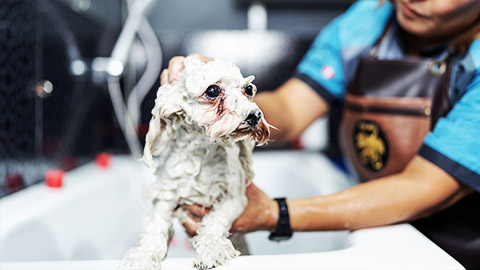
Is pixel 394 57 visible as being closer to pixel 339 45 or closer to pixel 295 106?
pixel 339 45

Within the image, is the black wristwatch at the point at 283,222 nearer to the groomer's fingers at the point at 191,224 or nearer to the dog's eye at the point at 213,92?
the groomer's fingers at the point at 191,224

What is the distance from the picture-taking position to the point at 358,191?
0.75 metres

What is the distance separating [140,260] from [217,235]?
11 cm

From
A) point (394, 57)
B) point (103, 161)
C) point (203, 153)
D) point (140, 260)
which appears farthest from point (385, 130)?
point (103, 161)

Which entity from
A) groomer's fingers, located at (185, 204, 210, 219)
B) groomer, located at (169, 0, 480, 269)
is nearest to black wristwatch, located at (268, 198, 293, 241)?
groomer, located at (169, 0, 480, 269)

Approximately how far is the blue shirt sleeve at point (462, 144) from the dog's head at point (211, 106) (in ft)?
1.31

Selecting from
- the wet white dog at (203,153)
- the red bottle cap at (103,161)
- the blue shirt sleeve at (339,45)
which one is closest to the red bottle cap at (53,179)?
the red bottle cap at (103,161)

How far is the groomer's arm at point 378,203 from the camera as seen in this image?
0.73m

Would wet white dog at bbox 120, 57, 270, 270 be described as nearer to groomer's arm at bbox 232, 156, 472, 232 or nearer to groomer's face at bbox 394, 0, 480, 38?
groomer's arm at bbox 232, 156, 472, 232

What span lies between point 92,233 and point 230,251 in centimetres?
64

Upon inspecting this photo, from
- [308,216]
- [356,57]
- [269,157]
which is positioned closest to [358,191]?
[308,216]

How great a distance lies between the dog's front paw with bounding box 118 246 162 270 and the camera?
51cm

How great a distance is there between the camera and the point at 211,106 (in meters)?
0.51

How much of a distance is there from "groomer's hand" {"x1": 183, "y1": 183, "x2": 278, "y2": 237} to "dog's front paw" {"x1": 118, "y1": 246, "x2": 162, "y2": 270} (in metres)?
0.10
